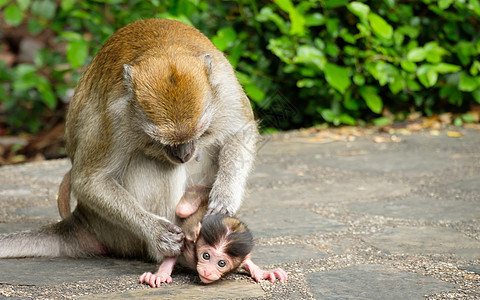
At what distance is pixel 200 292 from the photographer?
10.8 ft

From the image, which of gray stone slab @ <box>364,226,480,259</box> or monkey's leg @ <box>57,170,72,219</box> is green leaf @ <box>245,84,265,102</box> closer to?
gray stone slab @ <box>364,226,480,259</box>

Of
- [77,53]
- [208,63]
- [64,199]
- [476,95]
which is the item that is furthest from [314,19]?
[64,199]

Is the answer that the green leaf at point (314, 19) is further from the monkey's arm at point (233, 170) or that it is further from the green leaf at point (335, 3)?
the monkey's arm at point (233, 170)

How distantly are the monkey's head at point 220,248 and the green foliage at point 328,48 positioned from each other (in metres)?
3.77

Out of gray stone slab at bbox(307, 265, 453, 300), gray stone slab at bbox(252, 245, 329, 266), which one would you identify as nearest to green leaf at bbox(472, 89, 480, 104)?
gray stone slab at bbox(252, 245, 329, 266)

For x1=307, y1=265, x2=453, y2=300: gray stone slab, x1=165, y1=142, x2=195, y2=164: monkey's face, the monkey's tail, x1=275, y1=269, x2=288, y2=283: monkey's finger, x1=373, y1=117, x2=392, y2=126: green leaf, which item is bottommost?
x1=373, y1=117, x2=392, y2=126: green leaf

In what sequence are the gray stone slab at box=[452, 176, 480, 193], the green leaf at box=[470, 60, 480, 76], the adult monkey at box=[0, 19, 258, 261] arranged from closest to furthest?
the adult monkey at box=[0, 19, 258, 261] < the gray stone slab at box=[452, 176, 480, 193] < the green leaf at box=[470, 60, 480, 76]

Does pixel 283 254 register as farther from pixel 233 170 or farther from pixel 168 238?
pixel 168 238

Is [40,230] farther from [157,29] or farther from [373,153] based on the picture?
[373,153]

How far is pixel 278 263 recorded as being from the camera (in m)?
3.73

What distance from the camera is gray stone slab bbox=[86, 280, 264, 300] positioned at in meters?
3.21

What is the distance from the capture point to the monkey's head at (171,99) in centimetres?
337

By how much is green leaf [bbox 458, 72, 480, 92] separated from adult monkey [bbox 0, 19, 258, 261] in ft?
14.0

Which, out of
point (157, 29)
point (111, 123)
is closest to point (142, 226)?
point (111, 123)
